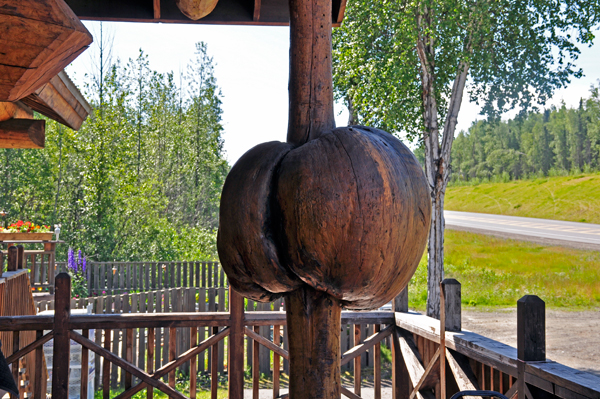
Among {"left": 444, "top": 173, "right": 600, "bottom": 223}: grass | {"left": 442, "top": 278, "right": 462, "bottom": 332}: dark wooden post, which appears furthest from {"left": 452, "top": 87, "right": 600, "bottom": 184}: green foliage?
{"left": 442, "top": 278, "right": 462, "bottom": 332}: dark wooden post

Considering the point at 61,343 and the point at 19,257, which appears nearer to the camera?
→ the point at 61,343

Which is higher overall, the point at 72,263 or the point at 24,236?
the point at 24,236

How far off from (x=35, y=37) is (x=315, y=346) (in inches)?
36.6

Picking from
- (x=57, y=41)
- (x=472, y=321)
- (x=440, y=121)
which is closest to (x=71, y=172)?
(x=440, y=121)

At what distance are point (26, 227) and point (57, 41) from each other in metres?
8.32

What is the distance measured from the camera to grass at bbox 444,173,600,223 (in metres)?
25.2

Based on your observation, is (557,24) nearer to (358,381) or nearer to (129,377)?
(358,381)

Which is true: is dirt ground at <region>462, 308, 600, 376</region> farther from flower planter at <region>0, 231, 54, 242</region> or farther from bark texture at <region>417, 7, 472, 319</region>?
flower planter at <region>0, 231, 54, 242</region>

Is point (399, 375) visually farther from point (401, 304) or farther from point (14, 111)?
point (14, 111)

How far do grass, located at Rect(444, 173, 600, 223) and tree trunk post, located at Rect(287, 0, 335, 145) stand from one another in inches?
1106

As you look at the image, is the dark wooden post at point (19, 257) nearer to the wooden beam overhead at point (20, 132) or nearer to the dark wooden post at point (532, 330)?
the wooden beam overhead at point (20, 132)

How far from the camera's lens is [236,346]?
292 centimetres

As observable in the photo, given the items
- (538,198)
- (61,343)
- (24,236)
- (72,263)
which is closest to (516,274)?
(538,198)

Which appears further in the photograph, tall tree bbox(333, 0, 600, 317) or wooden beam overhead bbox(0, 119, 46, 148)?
tall tree bbox(333, 0, 600, 317)
